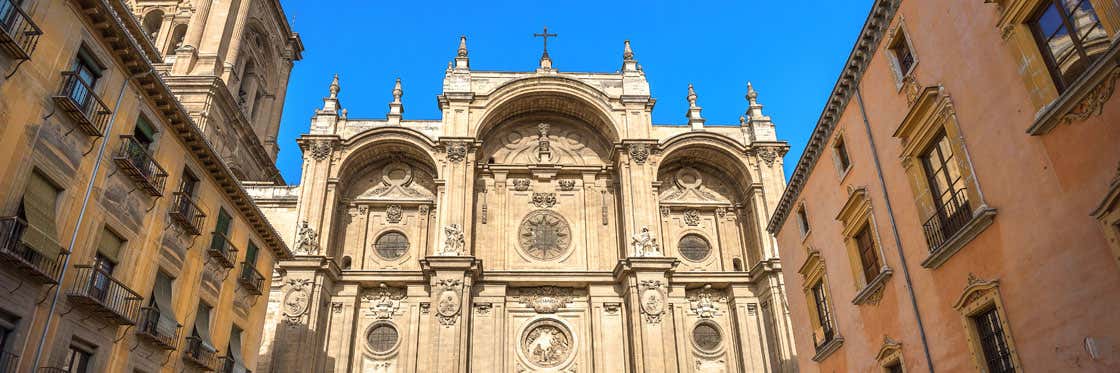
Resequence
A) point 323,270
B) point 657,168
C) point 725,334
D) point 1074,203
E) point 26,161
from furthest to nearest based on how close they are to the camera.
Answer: point 657,168 → point 725,334 → point 323,270 → point 26,161 → point 1074,203

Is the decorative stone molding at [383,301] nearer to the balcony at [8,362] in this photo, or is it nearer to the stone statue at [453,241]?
the stone statue at [453,241]

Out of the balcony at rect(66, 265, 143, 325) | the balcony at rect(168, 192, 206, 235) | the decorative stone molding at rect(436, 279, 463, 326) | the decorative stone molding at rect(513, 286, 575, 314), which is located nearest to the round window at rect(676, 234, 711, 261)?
the decorative stone molding at rect(513, 286, 575, 314)

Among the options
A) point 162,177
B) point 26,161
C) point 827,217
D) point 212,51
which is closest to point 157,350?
point 162,177

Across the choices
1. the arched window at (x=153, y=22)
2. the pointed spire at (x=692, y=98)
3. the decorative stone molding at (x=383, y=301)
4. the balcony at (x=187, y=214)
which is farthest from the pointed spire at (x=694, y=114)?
the arched window at (x=153, y=22)

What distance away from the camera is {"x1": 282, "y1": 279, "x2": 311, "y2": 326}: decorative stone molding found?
86.4 ft

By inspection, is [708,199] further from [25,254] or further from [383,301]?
[25,254]

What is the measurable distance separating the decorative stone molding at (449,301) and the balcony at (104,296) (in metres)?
12.7

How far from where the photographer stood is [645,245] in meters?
29.1

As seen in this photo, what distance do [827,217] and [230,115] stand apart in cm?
2906

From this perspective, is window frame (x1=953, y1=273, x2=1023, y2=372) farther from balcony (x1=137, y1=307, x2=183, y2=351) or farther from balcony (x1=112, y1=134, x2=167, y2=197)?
balcony (x1=112, y1=134, x2=167, y2=197)

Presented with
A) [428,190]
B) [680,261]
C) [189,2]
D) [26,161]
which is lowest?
[26,161]

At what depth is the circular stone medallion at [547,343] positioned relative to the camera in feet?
94.8

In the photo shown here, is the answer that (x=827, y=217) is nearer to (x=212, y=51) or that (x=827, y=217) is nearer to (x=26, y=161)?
(x=26, y=161)

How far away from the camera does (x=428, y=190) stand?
32188 millimetres
